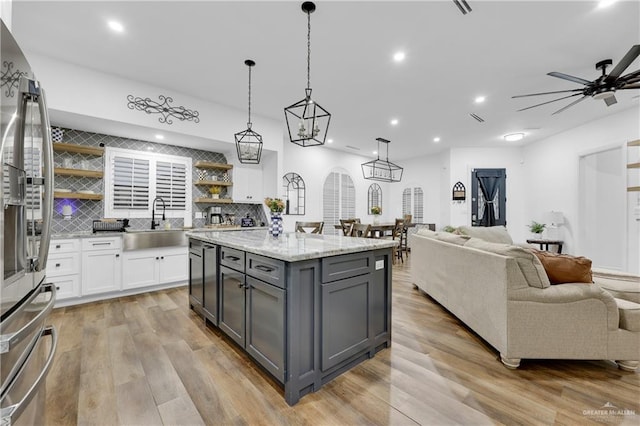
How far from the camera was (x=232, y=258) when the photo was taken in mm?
2432

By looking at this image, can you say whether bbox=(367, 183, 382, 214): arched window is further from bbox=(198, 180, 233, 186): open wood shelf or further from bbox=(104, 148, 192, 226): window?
bbox=(104, 148, 192, 226): window

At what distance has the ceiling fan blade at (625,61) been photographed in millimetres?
2432

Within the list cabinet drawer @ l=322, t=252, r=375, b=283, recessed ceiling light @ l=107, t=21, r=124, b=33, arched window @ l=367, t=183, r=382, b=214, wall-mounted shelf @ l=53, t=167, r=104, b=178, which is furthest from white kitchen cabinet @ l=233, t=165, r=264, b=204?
arched window @ l=367, t=183, r=382, b=214

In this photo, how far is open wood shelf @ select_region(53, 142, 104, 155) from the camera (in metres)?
3.82

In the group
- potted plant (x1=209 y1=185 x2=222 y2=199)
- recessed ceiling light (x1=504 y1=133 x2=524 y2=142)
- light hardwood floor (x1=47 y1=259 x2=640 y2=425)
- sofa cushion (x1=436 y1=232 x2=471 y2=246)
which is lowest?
light hardwood floor (x1=47 y1=259 x2=640 y2=425)

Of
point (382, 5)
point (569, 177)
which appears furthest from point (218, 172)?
point (569, 177)

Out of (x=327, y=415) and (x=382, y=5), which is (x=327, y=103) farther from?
(x=327, y=415)

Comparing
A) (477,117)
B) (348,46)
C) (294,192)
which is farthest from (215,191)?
(477,117)

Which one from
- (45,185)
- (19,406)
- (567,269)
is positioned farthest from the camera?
(567,269)

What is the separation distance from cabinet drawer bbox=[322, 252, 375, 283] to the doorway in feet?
20.8

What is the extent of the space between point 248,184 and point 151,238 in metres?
1.97

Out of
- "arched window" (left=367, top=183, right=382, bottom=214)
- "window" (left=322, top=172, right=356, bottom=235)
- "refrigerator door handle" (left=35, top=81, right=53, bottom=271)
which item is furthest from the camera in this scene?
"arched window" (left=367, top=183, right=382, bottom=214)

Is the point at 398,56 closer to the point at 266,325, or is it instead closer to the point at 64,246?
the point at 266,325

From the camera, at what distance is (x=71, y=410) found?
66.9 inches
